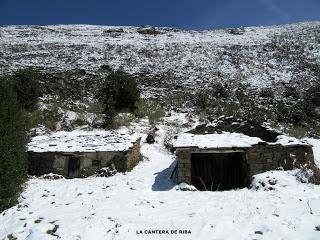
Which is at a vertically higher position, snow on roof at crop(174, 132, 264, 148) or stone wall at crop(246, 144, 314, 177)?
snow on roof at crop(174, 132, 264, 148)

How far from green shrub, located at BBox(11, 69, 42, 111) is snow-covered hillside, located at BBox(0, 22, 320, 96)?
709 centimetres

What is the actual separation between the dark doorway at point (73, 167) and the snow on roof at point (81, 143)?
451mm

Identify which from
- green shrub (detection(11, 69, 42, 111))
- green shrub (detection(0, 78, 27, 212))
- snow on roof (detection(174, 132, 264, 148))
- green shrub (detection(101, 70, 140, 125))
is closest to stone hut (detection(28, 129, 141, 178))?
green shrub (detection(0, 78, 27, 212))

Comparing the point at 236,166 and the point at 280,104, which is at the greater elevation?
the point at 280,104

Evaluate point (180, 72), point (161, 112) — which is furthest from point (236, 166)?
point (180, 72)

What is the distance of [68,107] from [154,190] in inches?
550

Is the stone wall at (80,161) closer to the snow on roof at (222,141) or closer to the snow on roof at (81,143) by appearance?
the snow on roof at (81,143)

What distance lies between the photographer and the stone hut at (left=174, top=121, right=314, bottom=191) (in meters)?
13.9

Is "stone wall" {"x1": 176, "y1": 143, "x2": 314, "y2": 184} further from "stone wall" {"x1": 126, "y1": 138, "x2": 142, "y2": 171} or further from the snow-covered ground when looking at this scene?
"stone wall" {"x1": 126, "y1": 138, "x2": 142, "y2": 171}

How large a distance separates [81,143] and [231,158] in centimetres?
714

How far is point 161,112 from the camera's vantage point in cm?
2578

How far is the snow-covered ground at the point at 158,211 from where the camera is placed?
9391mm

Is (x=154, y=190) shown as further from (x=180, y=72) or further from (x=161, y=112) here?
(x=180, y=72)

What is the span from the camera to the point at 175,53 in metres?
39.7
